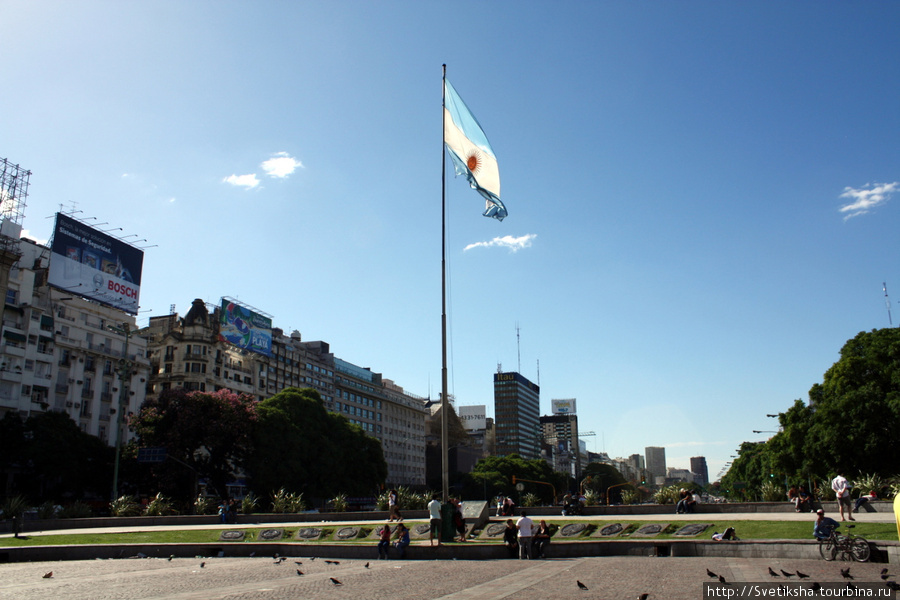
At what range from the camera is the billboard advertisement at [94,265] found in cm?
6162

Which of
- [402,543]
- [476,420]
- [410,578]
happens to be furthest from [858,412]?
[476,420]

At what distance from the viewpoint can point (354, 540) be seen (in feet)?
74.0

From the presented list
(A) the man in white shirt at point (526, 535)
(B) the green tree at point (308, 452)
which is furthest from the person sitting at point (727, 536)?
(B) the green tree at point (308, 452)

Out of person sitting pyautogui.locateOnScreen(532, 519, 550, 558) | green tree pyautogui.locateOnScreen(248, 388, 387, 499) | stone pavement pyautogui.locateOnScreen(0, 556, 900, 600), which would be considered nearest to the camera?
stone pavement pyautogui.locateOnScreen(0, 556, 900, 600)

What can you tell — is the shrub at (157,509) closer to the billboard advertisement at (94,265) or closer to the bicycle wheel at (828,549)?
the bicycle wheel at (828,549)

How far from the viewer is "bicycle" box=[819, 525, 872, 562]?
14055 mm

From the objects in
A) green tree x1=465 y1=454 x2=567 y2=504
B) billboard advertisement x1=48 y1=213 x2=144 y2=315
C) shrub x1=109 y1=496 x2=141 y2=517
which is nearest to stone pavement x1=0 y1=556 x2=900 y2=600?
shrub x1=109 y1=496 x2=141 y2=517

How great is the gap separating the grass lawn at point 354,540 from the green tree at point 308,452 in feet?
90.3

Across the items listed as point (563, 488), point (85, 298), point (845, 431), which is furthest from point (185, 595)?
point (563, 488)

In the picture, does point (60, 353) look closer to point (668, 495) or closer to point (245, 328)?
point (245, 328)

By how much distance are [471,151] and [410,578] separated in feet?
48.3

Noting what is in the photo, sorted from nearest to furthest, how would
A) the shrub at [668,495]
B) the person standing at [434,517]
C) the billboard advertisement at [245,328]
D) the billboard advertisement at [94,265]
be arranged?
1. the person standing at [434,517]
2. the shrub at [668,495]
3. the billboard advertisement at [94,265]
4. the billboard advertisement at [245,328]

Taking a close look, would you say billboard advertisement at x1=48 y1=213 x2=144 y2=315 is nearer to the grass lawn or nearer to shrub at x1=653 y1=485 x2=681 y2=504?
the grass lawn

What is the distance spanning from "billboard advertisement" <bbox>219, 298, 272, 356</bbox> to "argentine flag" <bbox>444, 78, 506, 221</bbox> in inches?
2616
